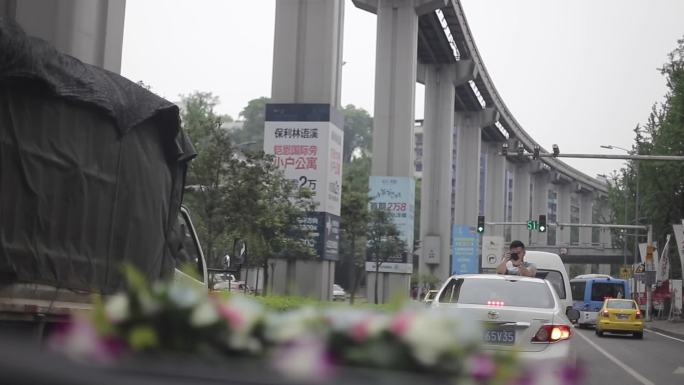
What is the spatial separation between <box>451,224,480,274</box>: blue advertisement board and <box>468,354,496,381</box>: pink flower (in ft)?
209

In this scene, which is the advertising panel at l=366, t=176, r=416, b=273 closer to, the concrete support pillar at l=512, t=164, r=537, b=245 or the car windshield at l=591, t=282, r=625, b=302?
the car windshield at l=591, t=282, r=625, b=302

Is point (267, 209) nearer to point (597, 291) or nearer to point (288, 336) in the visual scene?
point (597, 291)

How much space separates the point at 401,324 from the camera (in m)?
2.13

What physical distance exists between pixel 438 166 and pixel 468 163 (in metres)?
11.7

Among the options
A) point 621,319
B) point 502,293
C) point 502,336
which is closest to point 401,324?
point 502,336

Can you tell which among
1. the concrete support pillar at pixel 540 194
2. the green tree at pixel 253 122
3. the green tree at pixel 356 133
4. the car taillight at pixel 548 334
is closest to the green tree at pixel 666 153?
the car taillight at pixel 548 334

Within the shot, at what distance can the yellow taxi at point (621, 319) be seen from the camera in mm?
33781

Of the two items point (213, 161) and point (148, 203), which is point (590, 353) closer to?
point (213, 161)

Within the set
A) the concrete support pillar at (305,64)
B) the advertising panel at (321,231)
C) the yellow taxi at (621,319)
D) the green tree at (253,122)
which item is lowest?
the yellow taxi at (621,319)

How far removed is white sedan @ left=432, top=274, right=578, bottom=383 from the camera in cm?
997

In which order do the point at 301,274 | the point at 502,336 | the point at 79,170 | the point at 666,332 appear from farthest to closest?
the point at 666,332, the point at 301,274, the point at 502,336, the point at 79,170

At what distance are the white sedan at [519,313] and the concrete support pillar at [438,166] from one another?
188 ft

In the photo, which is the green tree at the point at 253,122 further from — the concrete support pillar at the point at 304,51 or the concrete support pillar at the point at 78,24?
the concrete support pillar at the point at 78,24

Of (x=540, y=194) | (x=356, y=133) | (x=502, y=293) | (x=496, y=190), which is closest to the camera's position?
(x=502, y=293)
